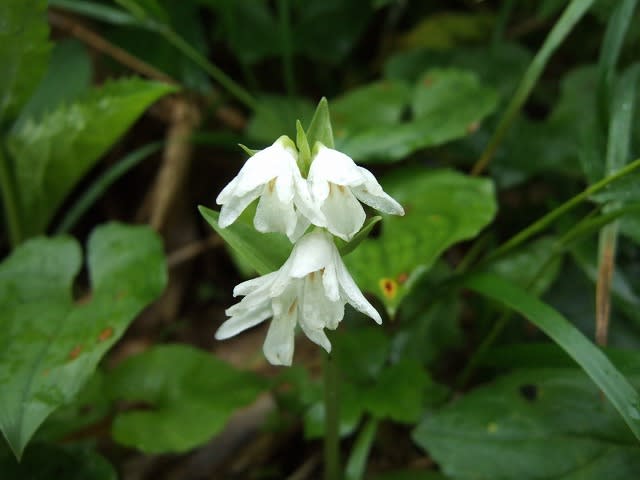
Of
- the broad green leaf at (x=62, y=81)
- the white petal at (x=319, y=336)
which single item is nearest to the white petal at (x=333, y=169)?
the white petal at (x=319, y=336)

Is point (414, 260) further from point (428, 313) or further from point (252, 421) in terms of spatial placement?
point (252, 421)

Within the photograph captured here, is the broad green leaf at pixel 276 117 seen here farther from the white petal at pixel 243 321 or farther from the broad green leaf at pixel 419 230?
the white petal at pixel 243 321

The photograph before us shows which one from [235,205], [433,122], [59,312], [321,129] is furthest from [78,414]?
[433,122]

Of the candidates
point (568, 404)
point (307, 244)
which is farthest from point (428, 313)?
point (307, 244)

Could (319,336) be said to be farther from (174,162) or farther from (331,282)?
(174,162)

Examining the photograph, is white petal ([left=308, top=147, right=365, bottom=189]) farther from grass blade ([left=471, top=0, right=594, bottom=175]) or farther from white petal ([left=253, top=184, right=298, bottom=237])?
grass blade ([left=471, top=0, right=594, bottom=175])

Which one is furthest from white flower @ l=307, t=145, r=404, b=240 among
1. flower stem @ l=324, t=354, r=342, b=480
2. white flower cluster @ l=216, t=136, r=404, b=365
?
flower stem @ l=324, t=354, r=342, b=480

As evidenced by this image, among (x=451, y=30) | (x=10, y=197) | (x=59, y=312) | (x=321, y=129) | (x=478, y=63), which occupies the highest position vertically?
(x=451, y=30)
